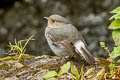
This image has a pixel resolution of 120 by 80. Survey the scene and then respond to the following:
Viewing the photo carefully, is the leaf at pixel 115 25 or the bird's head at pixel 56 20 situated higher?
the bird's head at pixel 56 20

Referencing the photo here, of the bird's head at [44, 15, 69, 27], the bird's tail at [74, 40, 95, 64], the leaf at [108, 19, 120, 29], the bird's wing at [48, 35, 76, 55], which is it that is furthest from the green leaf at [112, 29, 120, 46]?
the bird's head at [44, 15, 69, 27]

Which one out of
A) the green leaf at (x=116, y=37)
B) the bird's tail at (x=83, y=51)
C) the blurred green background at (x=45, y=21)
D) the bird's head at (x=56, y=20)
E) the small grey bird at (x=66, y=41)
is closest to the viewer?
the bird's tail at (x=83, y=51)

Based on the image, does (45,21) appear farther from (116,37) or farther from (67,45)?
(116,37)

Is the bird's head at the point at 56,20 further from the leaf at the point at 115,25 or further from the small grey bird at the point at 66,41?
the leaf at the point at 115,25

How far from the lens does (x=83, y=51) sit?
574 centimetres

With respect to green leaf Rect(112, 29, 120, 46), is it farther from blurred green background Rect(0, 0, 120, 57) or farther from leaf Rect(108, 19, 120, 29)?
blurred green background Rect(0, 0, 120, 57)

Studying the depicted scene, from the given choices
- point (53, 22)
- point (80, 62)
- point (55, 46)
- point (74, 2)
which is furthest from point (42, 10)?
point (80, 62)

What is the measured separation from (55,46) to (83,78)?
7.57 feet

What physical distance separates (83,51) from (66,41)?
1.88ft

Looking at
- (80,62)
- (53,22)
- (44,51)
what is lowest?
(44,51)

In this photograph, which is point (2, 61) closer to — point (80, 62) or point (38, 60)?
point (38, 60)

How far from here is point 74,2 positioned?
12727 millimetres

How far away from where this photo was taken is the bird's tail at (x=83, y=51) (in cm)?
545

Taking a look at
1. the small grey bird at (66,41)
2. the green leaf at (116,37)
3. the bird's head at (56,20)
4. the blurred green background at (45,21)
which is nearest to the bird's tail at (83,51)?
the small grey bird at (66,41)
